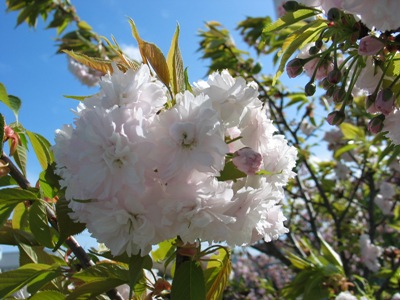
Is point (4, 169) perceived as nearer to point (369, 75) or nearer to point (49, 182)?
point (49, 182)

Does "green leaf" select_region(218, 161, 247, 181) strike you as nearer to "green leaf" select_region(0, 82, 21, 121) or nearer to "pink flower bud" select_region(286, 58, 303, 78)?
"pink flower bud" select_region(286, 58, 303, 78)

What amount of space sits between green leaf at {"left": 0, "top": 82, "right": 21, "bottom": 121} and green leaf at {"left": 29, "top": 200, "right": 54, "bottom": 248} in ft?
0.90

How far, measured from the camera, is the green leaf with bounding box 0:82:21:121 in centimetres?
95

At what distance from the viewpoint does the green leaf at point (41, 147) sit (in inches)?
36.8

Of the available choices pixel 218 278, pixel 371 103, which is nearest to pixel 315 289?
pixel 218 278

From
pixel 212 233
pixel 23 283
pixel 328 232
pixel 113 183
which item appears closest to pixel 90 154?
pixel 113 183

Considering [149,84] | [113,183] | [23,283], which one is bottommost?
[23,283]

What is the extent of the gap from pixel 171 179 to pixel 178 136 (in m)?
0.06

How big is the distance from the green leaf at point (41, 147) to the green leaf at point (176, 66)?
0.38 m

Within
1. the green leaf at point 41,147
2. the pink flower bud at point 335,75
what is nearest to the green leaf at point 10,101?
the green leaf at point 41,147

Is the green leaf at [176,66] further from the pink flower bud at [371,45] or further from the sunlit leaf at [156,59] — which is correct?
the pink flower bud at [371,45]

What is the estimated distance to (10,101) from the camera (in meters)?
1.01

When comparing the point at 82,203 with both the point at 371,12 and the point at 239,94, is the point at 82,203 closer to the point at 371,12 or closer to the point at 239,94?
the point at 239,94

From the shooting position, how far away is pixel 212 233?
604 mm
